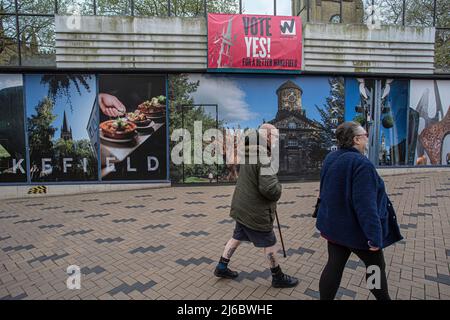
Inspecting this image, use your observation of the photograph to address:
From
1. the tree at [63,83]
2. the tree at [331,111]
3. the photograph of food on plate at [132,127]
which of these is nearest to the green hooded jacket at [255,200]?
the photograph of food on plate at [132,127]

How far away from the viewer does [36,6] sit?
30.5ft

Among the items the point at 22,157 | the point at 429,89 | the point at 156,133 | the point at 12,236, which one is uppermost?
the point at 429,89

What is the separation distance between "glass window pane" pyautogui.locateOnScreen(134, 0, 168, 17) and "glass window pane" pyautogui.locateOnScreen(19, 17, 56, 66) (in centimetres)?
503

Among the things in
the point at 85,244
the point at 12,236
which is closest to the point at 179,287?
the point at 85,244

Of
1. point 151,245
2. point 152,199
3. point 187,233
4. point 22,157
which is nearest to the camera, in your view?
point 151,245

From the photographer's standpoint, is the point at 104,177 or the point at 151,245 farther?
the point at 104,177

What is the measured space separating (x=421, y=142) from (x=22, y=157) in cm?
1364

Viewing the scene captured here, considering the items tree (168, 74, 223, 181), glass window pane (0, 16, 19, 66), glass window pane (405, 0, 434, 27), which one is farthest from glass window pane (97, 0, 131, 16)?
glass window pane (405, 0, 434, 27)

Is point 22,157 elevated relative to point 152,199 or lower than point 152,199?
elevated

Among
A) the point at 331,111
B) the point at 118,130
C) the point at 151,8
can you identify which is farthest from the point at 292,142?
the point at 151,8

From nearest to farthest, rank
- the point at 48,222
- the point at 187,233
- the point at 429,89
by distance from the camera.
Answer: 1. the point at 187,233
2. the point at 48,222
3. the point at 429,89

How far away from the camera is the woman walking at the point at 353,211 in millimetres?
2113

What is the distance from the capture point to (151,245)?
4.55 meters

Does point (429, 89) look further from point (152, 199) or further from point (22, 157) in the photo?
point (22, 157)
